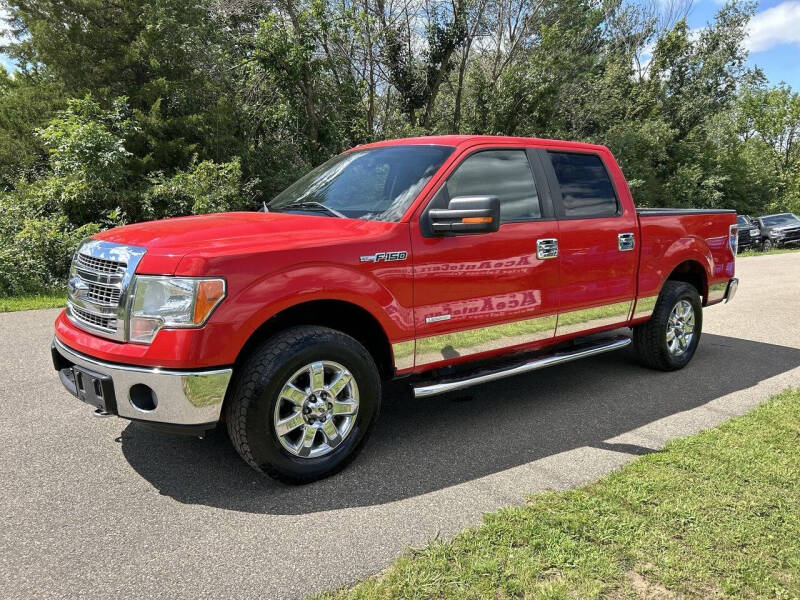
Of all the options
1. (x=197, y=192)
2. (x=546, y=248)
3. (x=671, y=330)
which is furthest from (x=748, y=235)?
(x=546, y=248)

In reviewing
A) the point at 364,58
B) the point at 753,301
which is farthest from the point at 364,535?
the point at 364,58

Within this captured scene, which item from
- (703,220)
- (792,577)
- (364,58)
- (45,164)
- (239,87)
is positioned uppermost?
(364,58)

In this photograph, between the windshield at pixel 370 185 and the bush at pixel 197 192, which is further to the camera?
the bush at pixel 197 192

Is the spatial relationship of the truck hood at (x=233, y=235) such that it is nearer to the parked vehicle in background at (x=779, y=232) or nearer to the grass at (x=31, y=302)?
the grass at (x=31, y=302)

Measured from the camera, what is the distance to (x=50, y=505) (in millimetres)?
3033

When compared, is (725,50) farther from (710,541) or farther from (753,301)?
(710,541)

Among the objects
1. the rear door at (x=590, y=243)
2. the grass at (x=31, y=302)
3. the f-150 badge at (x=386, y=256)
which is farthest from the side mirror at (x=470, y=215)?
the grass at (x=31, y=302)

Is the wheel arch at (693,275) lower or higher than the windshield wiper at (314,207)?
lower

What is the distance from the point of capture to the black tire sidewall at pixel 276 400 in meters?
3.07

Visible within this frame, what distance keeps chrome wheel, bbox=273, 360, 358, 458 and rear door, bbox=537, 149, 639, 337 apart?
75.0 inches

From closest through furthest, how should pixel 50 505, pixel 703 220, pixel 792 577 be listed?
pixel 792 577
pixel 50 505
pixel 703 220

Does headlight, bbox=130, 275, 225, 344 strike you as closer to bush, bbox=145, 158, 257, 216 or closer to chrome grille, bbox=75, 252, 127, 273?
chrome grille, bbox=75, 252, 127, 273

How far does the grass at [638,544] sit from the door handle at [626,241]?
1.89 m

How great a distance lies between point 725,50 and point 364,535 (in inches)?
1630
